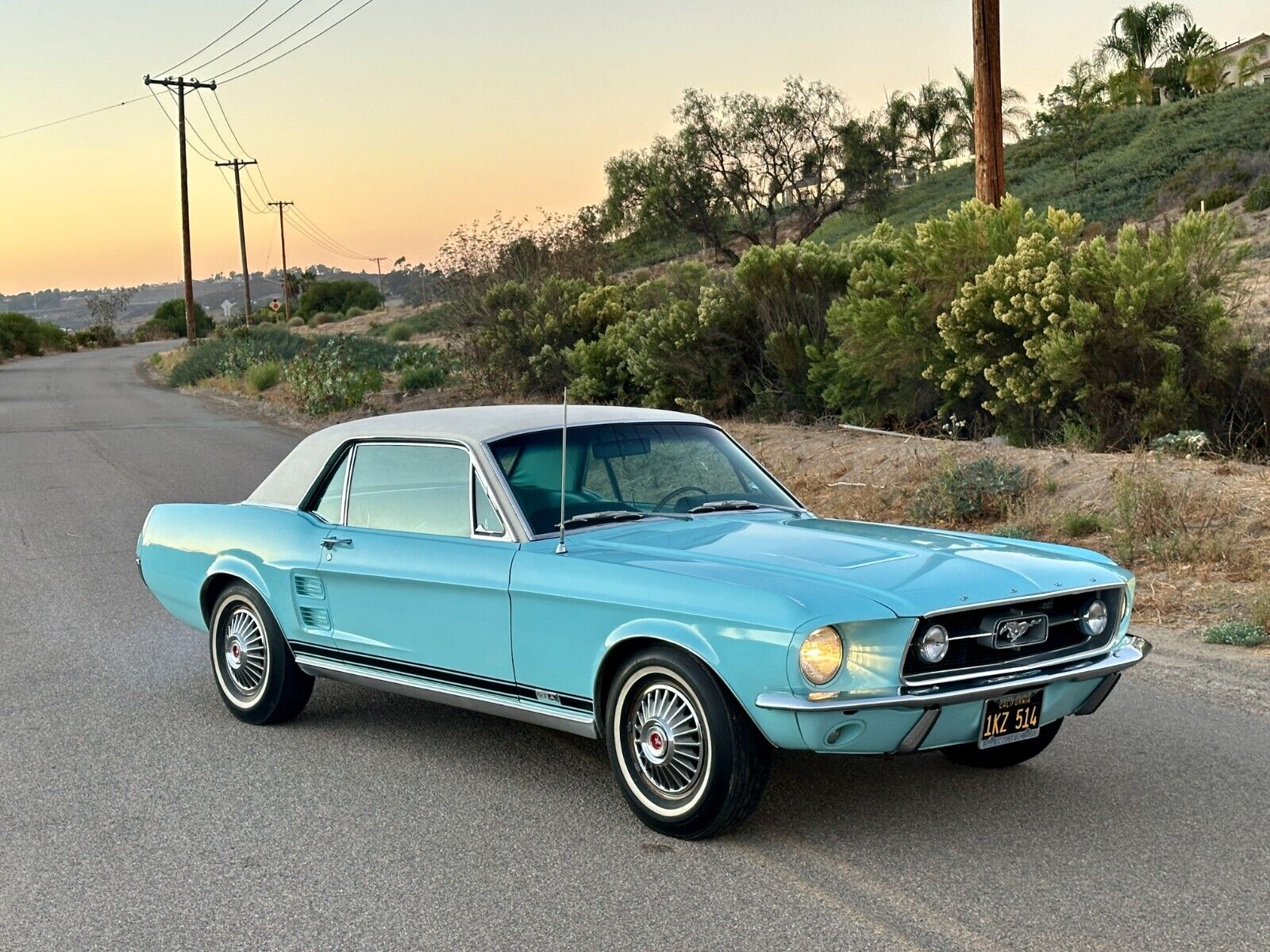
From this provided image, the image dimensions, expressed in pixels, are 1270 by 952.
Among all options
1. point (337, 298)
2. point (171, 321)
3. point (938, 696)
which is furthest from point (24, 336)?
point (938, 696)

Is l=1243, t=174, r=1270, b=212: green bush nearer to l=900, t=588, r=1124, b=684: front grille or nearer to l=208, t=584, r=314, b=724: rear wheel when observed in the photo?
l=900, t=588, r=1124, b=684: front grille

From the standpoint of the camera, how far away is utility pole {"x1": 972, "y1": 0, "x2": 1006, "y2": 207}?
50.9ft

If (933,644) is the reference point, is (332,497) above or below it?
above

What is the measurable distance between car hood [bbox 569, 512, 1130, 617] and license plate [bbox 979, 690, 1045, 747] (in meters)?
0.34

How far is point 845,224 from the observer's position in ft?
208

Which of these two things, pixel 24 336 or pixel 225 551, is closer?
pixel 225 551

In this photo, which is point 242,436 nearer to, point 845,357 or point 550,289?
point 550,289

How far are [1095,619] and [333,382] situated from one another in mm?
22916

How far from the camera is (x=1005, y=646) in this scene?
4.79 m

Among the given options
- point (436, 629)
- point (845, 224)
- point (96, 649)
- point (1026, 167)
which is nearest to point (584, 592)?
point (436, 629)

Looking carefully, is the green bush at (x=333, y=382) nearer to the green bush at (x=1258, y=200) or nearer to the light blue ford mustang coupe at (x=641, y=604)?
the light blue ford mustang coupe at (x=641, y=604)

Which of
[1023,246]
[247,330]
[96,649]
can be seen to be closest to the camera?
[96,649]

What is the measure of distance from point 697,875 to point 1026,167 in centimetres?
6879

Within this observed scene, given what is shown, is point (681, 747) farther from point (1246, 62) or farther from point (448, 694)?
point (1246, 62)
